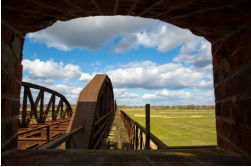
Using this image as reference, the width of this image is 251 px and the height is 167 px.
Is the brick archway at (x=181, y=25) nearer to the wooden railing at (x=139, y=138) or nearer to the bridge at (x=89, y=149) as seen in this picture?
the bridge at (x=89, y=149)

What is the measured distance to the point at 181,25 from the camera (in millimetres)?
2086

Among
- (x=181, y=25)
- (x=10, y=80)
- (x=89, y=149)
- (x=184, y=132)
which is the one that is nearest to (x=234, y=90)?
(x=181, y=25)

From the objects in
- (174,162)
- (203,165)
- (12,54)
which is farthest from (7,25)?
(203,165)

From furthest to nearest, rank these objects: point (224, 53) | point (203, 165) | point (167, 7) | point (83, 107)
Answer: point (83, 107) → point (224, 53) → point (167, 7) → point (203, 165)

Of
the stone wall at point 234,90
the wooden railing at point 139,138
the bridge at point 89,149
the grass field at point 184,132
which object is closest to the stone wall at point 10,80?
the bridge at point 89,149

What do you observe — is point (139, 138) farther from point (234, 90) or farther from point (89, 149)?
point (234, 90)

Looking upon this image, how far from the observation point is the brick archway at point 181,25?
156 centimetres

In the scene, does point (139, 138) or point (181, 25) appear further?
point (139, 138)

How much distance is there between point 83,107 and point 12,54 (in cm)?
327

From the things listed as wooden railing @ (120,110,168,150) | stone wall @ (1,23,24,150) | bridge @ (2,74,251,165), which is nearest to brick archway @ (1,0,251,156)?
stone wall @ (1,23,24,150)

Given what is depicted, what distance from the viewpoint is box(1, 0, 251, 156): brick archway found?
1558mm

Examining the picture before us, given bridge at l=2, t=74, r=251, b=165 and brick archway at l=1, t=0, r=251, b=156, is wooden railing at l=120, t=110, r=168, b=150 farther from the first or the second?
brick archway at l=1, t=0, r=251, b=156

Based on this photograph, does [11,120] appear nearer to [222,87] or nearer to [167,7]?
[167,7]

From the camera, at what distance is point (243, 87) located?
5.40 feet
